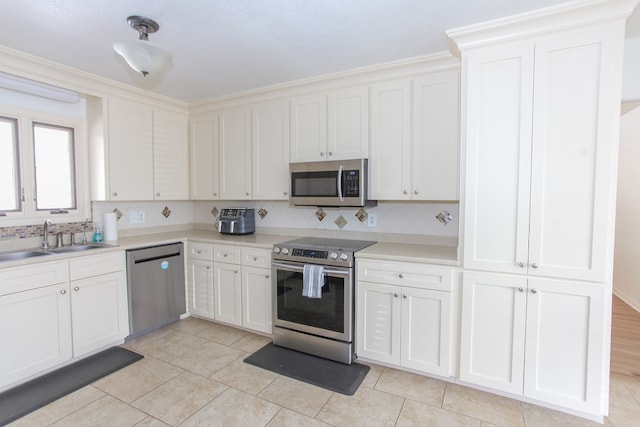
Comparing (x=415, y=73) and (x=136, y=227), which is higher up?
(x=415, y=73)

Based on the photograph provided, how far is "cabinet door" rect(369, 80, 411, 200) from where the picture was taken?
256 cm

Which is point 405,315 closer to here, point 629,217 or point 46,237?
point 46,237

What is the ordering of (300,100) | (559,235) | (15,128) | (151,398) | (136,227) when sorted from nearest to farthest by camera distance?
(559,235) → (151,398) → (15,128) → (300,100) → (136,227)

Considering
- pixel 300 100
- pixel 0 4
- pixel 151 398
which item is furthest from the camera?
pixel 300 100

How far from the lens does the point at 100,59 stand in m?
2.48

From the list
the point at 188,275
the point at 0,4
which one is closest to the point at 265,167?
the point at 188,275

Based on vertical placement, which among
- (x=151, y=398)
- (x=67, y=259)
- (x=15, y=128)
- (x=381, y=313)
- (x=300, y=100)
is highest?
(x=300, y=100)

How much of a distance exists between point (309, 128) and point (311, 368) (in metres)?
2.03

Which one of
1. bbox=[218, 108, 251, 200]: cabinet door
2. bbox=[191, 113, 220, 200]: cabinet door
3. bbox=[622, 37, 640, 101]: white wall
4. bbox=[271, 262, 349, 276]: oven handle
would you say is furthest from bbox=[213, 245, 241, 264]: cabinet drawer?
bbox=[622, 37, 640, 101]: white wall

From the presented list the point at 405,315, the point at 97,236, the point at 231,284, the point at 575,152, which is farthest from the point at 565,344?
the point at 97,236

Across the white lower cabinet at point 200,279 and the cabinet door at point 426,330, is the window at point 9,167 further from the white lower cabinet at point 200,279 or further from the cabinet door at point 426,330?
the cabinet door at point 426,330

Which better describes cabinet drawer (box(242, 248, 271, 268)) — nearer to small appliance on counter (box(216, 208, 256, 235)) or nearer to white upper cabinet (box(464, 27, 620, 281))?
small appliance on counter (box(216, 208, 256, 235))

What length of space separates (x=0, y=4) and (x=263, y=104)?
1.88 meters

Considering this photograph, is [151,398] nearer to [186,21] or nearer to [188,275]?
[188,275]
